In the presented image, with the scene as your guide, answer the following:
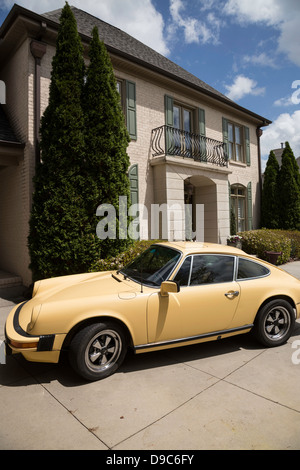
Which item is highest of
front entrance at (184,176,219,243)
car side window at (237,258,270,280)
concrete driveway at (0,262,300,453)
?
front entrance at (184,176,219,243)

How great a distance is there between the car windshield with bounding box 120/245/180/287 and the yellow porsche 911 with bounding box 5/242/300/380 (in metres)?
0.02

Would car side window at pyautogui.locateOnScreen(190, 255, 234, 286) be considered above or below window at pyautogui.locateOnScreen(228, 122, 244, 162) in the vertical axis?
below

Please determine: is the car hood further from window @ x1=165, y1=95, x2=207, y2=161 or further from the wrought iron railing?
window @ x1=165, y1=95, x2=207, y2=161

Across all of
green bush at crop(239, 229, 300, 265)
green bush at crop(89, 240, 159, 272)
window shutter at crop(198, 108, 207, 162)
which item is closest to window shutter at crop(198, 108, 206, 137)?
window shutter at crop(198, 108, 207, 162)

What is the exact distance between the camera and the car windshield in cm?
350

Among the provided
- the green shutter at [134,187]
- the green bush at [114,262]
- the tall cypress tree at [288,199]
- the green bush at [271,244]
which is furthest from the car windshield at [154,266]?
the tall cypress tree at [288,199]

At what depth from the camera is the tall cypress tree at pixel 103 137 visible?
646 cm

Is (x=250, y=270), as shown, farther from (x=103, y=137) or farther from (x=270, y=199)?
(x=270, y=199)

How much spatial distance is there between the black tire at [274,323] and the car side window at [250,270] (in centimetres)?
39

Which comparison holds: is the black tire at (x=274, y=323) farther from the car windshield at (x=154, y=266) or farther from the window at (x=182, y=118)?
the window at (x=182, y=118)

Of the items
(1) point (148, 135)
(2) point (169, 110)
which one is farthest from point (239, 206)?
(1) point (148, 135)

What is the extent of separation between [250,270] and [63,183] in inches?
165

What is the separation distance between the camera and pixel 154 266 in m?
3.72

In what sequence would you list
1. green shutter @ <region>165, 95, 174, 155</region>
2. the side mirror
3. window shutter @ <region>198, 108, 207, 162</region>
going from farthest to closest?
window shutter @ <region>198, 108, 207, 162</region>
green shutter @ <region>165, 95, 174, 155</region>
the side mirror
